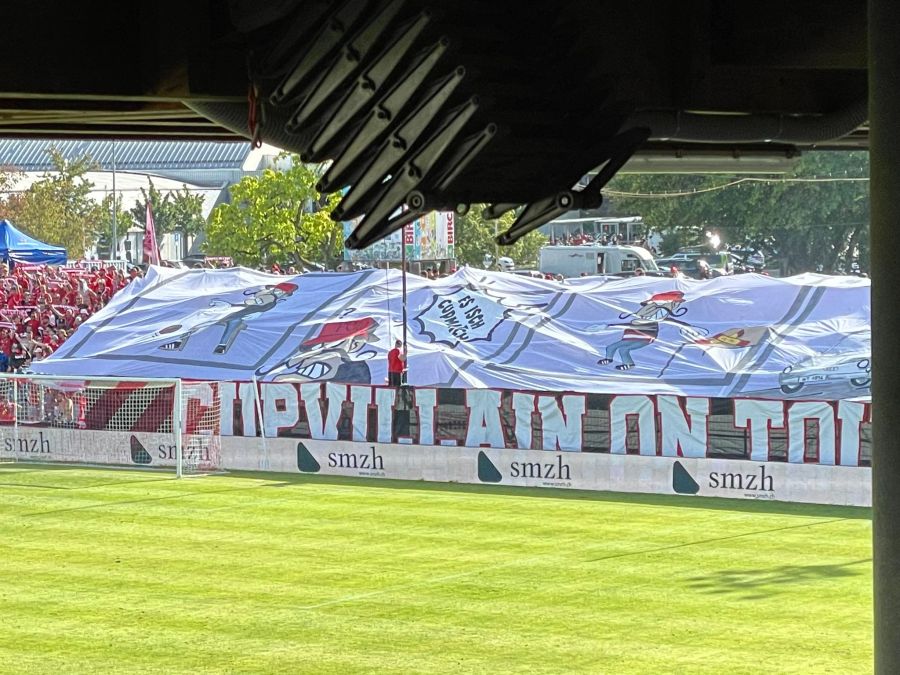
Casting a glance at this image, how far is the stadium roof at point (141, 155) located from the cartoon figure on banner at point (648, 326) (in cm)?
8563

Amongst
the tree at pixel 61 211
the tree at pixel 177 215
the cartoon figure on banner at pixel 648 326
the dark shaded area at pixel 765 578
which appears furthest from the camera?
the tree at pixel 177 215

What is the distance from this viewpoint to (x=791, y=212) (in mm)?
70875

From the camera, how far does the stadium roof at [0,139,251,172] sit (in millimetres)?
123500

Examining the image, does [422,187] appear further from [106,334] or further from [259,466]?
[106,334]

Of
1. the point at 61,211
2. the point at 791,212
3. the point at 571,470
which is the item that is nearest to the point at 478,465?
the point at 571,470

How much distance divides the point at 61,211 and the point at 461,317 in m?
54.2

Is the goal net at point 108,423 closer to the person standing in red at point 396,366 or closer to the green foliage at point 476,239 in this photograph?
the person standing in red at point 396,366

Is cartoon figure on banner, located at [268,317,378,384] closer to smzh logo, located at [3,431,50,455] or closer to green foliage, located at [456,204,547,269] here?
smzh logo, located at [3,431,50,455]

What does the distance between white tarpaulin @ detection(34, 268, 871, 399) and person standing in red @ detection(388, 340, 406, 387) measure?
4.89ft

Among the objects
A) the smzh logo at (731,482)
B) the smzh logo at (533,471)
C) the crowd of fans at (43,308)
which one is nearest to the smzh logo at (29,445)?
the smzh logo at (533,471)

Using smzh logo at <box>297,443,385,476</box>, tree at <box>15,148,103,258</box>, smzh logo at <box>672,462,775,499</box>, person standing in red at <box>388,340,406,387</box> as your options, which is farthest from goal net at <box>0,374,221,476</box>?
tree at <box>15,148,103,258</box>

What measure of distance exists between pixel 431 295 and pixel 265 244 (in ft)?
102

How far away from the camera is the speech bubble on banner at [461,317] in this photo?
35812 mm

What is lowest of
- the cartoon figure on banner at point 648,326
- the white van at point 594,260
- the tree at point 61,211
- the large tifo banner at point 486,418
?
the large tifo banner at point 486,418
